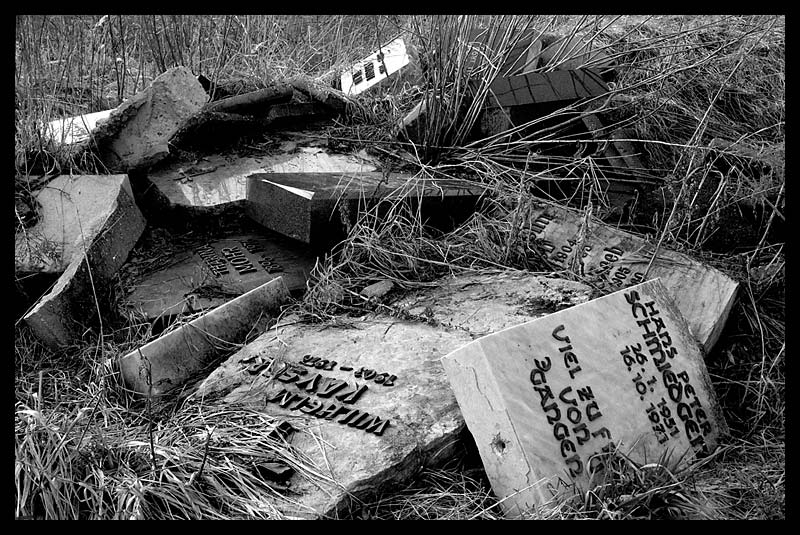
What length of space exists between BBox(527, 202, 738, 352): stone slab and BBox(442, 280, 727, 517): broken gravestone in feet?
1.40

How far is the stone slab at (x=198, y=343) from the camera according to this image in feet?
11.0

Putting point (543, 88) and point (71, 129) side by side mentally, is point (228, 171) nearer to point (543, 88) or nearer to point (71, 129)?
point (71, 129)

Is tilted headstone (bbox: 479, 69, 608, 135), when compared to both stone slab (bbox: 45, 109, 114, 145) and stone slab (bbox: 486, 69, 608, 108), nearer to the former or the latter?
stone slab (bbox: 486, 69, 608, 108)

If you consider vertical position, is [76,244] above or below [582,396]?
above

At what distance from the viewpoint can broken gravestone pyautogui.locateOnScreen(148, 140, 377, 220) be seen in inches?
176

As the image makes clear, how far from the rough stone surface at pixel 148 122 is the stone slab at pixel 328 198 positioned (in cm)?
81

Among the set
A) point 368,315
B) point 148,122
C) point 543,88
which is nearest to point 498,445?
point 368,315

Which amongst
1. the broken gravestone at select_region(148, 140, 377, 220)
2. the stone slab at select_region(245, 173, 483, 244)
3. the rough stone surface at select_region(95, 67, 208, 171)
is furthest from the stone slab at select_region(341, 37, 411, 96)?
the stone slab at select_region(245, 173, 483, 244)

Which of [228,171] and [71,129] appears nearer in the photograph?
[71,129]

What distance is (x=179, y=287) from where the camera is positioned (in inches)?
158

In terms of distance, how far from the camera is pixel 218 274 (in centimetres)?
410

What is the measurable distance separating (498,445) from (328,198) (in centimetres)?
188

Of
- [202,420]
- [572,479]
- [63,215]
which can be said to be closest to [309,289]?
[202,420]

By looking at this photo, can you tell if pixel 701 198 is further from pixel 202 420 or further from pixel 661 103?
pixel 202 420
